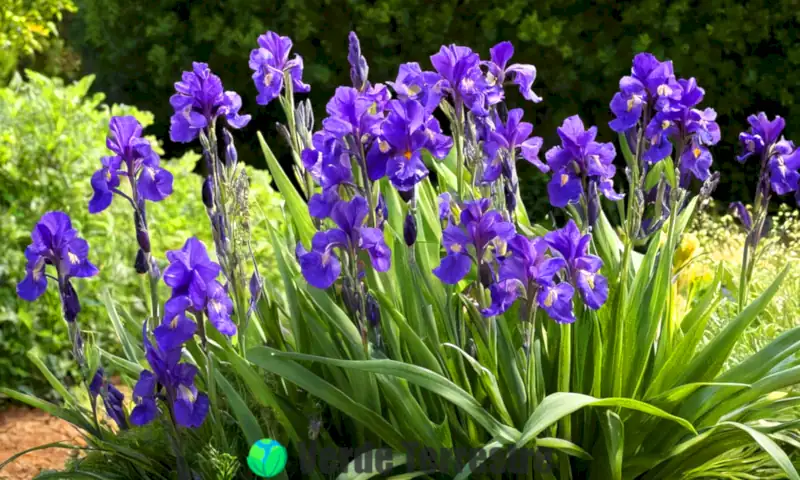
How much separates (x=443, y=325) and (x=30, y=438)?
2280 mm

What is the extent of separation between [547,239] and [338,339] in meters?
0.65

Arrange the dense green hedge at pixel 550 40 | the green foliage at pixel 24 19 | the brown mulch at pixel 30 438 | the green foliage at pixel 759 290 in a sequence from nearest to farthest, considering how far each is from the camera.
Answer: the green foliage at pixel 759 290, the brown mulch at pixel 30 438, the dense green hedge at pixel 550 40, the green foliage at pixel 24 19

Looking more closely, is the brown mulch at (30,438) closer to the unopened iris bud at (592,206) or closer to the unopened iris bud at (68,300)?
the unopened iris bud at (68,300)

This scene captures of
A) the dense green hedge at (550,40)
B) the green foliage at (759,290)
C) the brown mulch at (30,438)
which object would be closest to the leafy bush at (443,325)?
the green foliage at (759,290)

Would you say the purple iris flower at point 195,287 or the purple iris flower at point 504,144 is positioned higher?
the purple iris flower at point 504,144

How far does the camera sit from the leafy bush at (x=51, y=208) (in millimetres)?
3889

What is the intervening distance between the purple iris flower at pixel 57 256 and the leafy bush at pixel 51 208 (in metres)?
1.83

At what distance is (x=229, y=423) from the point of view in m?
2.20

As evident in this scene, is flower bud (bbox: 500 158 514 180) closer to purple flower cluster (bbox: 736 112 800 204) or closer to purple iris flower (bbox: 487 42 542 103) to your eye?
purple iris flower (bbox: 487 42 542 103)

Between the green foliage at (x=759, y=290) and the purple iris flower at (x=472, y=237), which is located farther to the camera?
the green foliage at (x=759, y=290)

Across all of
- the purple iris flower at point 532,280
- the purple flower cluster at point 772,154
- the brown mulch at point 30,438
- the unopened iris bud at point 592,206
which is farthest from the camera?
the brown mulch at point 30,438

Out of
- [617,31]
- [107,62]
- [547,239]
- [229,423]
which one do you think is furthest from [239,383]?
[107,62]

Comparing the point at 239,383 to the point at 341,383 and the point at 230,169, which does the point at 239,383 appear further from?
the point at 230,169

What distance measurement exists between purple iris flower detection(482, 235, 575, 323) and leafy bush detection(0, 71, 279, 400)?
2.25m
